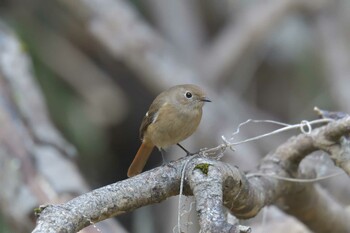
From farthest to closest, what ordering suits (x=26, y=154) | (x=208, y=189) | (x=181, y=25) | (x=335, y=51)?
(x=181, y=25) < (x=335, y=51) < (x=26, y=154) < (x=208, y=189)

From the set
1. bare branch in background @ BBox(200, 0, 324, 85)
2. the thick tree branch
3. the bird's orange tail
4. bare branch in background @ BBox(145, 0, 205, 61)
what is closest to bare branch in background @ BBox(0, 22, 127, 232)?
the bird's orange tail

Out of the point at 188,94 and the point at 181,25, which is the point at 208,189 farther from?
the point at 181,25

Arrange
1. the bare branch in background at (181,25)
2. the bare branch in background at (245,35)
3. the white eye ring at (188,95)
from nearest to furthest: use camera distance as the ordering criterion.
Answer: the white eye ring at (188,95), the bare branch in background at (245,35), the bare branch in background at (181,25)

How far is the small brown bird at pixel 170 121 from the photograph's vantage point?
3232 millimetres

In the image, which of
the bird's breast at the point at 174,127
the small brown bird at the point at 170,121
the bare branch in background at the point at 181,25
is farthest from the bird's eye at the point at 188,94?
the bare branch in background at the point at 181,25

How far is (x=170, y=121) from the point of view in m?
3.27

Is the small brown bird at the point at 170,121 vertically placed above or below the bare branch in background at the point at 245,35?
below

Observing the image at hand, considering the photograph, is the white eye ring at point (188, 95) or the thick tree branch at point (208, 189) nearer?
the thick tree branch at point (208, 189)

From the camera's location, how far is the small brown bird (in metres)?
3.23

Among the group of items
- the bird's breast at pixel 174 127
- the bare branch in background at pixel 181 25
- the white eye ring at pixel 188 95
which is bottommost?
the bird's breast at pixel 174 127

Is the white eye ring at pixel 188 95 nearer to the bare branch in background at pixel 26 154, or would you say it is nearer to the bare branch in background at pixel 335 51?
the bare branch in background at pixel 26 154

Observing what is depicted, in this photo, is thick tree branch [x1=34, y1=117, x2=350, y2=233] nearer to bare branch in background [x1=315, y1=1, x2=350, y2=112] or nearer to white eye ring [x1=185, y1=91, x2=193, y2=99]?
white eye ring [x1=185, y1=91, x2=193, y2=99]

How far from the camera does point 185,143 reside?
5266 mm

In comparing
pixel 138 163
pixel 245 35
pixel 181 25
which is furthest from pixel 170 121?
pixel 181 25
